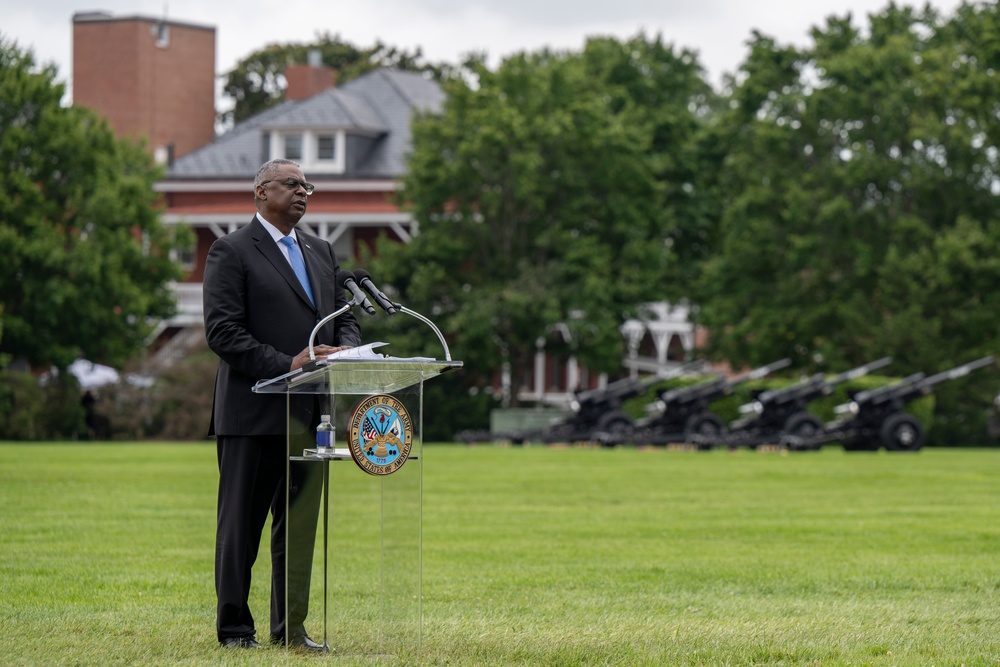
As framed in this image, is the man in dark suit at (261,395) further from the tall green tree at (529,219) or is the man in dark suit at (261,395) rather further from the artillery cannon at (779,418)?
the tall green tree at (529,219)

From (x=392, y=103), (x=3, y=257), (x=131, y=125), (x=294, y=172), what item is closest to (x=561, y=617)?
(x=294, y=172)

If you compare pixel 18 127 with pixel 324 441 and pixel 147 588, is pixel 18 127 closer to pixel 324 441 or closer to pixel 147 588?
pixel 147 588

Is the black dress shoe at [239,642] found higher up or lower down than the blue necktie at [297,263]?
lower down

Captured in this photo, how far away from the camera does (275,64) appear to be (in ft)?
Answer: 241

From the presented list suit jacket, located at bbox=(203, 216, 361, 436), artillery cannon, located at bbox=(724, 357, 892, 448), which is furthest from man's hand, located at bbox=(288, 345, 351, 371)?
artillery cannon, located at bbox=(724, 357, 892, 448)

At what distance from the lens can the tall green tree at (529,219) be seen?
48.7 metres

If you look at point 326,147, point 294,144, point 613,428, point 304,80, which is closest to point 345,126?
point 326,147

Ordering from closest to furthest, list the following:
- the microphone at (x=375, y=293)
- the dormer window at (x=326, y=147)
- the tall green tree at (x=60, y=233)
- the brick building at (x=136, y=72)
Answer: the microphone at (x=375, y=293)
the tall green tree at (x=60, y=233)
the dormer window at (x=326, y=147)
the brick building at (x=136, y=72)

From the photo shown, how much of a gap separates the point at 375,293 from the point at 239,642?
5.80ft

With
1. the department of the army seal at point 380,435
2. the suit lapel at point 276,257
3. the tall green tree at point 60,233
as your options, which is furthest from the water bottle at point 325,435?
the tall green tree at point 60,233

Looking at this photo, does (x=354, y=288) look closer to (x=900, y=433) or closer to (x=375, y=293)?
(x=375, y=293)

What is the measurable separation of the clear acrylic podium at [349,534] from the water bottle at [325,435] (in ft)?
0.11

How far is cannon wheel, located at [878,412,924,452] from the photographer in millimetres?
36469

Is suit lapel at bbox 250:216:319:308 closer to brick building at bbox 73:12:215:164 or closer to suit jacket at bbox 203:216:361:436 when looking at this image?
suit jacket at bbox 203:216:361:436
